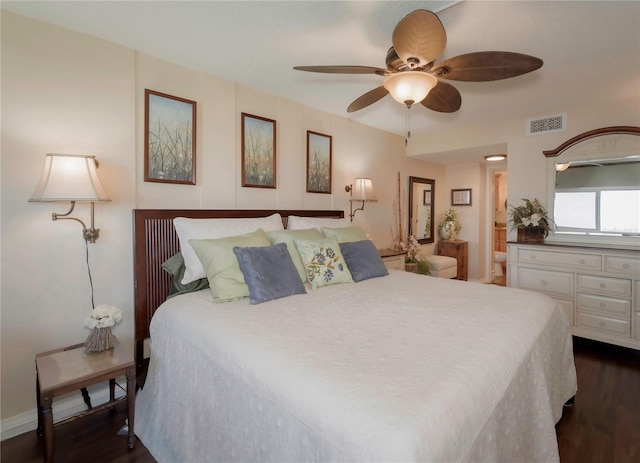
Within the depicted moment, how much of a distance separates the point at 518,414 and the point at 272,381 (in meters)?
1.00

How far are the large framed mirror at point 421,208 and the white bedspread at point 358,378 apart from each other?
294cm

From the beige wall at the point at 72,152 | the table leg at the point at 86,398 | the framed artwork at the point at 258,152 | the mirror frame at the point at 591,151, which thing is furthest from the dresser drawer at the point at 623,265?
the table leg at the point at 86,398

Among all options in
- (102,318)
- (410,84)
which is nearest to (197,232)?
(102,318)

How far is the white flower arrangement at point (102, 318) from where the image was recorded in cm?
180

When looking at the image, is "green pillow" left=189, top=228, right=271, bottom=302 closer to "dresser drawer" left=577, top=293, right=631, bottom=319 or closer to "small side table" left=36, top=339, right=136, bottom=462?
"small side table" left=36, top=339, right=136, bottom=462

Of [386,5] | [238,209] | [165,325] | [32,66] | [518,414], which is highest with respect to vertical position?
[386,5]

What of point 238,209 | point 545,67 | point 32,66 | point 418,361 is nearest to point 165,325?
point 238,209

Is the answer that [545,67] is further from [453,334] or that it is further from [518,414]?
[518,414]

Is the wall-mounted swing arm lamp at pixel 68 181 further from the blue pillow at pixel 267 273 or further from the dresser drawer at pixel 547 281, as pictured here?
the dresser drawer at pixel 547 281

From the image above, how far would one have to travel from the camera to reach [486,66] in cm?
177

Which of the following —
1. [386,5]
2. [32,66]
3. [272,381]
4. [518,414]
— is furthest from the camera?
[32,66]

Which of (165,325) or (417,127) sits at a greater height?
(417,127)

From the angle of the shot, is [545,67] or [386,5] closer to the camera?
[386,5]

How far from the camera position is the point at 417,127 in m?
4.29
